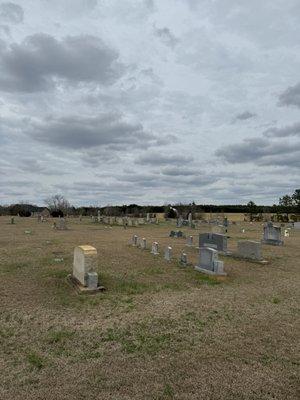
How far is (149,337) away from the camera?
683 centimetres

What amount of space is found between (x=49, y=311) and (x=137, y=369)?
3.51 meters

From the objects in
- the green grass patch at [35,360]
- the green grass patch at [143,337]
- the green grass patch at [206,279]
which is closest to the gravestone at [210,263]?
the green grass patch at [206,279]

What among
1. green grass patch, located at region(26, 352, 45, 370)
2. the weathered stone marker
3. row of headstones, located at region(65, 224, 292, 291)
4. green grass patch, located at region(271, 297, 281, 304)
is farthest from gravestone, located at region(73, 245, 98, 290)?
the weathered stone marker

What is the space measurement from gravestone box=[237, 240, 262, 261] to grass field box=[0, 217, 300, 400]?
352 centimetres

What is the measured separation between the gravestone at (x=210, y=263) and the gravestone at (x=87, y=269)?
4.36m

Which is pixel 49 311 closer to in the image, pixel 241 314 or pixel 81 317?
pixel 81 317

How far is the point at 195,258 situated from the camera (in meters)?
16.5

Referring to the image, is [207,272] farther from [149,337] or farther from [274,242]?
[274,242]

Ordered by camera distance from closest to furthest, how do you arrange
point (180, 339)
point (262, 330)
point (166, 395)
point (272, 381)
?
point (166, 395), point (272, 381), point (180, 339), point (262, 330)

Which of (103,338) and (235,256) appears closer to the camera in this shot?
(103,338)

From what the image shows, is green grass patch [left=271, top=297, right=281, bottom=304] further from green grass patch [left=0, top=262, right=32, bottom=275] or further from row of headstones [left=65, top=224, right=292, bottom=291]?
green grass patch [left=0, top=262, right=32, bottom=275]

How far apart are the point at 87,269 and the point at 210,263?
4675 millimetres

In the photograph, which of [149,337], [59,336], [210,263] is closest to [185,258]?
[210,263]

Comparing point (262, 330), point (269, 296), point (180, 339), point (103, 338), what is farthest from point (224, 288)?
Result: point (103, 338)
